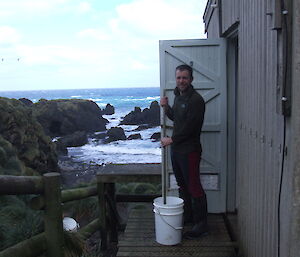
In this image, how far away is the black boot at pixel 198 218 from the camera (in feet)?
15.9

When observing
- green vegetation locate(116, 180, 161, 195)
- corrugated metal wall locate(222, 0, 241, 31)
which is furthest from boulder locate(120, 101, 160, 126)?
corrugated metal wall locate(222, 0, 241, 31)

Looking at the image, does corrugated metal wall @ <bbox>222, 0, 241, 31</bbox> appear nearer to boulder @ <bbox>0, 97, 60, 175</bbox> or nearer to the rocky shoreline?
the rocky shoreline

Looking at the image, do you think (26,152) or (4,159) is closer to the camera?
(4,159)

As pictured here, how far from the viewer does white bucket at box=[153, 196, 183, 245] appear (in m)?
4.57

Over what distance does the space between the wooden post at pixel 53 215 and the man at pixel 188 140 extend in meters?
1.44

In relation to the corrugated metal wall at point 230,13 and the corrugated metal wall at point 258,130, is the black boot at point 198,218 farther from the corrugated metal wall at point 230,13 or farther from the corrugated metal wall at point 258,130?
the corrugated metal wall at point 230,13

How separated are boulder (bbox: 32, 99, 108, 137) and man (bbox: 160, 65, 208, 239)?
104 feet

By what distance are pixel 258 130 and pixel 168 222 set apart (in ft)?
5.23

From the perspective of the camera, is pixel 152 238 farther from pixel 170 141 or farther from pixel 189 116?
pixel 189 116

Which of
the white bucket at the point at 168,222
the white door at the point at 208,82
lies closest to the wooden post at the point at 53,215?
the white bucket at the point at 168,222

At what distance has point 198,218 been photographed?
4945 mm

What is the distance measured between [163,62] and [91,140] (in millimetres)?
30300

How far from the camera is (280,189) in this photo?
9.43 feet

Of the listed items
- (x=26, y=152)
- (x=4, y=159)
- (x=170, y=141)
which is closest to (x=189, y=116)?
(x=170, y=141)
